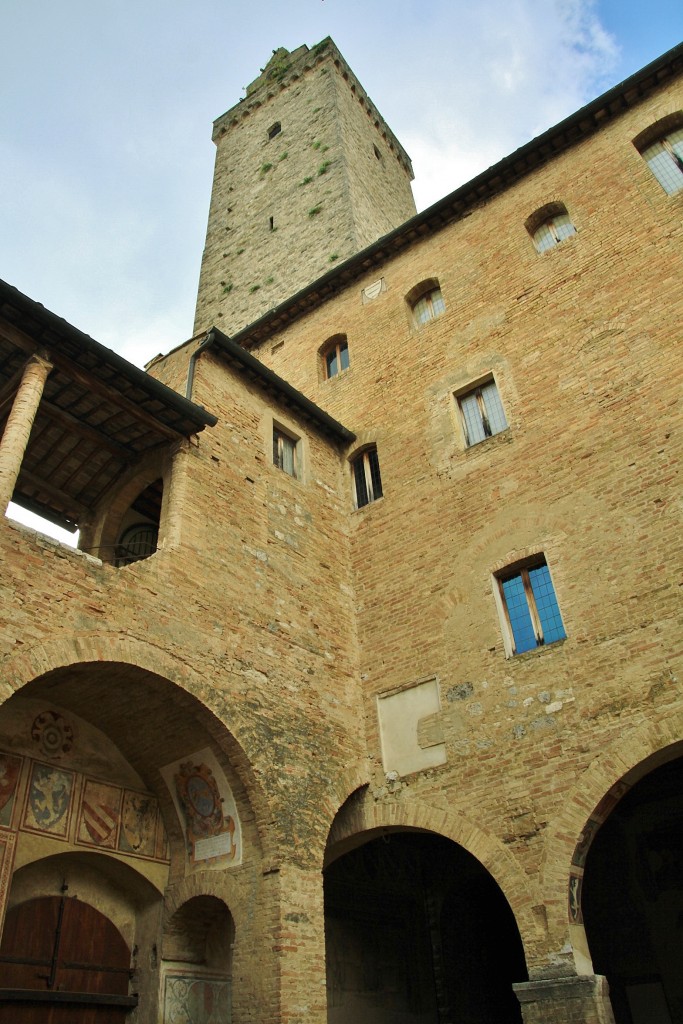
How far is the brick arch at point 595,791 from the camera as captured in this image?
7968mm

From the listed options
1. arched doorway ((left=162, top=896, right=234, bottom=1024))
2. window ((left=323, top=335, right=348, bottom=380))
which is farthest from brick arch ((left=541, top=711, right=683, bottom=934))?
Answer: window ((left=323, top=335, right=348, bottom=380))

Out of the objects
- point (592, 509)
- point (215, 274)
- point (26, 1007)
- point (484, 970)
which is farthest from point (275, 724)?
point (215, 274)

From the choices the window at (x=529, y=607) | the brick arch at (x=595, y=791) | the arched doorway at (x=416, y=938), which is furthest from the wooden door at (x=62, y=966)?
the window at (x=529, y=607)

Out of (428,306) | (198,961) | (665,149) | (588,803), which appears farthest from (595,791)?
(665,149)

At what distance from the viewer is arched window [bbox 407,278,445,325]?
555 inches

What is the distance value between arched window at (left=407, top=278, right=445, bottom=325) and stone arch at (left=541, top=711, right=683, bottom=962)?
8.41 metres

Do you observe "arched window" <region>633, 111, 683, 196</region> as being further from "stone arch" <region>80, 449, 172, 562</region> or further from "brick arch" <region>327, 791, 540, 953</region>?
"brick arch" <region>327, 791, 540, 953</region>

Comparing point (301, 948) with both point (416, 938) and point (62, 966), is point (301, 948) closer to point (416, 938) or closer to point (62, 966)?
point (62, 966)

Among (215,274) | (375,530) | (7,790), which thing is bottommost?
(7,790)

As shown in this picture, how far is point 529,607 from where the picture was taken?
32.5ft

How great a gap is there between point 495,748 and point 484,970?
573 cm

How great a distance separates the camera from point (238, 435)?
11359mm

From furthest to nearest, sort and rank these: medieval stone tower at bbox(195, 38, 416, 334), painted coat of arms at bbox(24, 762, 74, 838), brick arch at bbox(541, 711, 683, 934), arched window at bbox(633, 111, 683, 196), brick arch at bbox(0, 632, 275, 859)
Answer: medieval stone tower at bbox(195, 38, 416, 334)
arched window at bbox(633, 111, 683, 196)
painted coat of arms at bbox(24, 762, 74, 838)
brick arch at bbox(541, 711, 683, 934)
brick arch at bbox(0, 632, 275, 859)

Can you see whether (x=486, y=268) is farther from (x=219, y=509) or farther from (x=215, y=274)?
(x=215, y=274)
